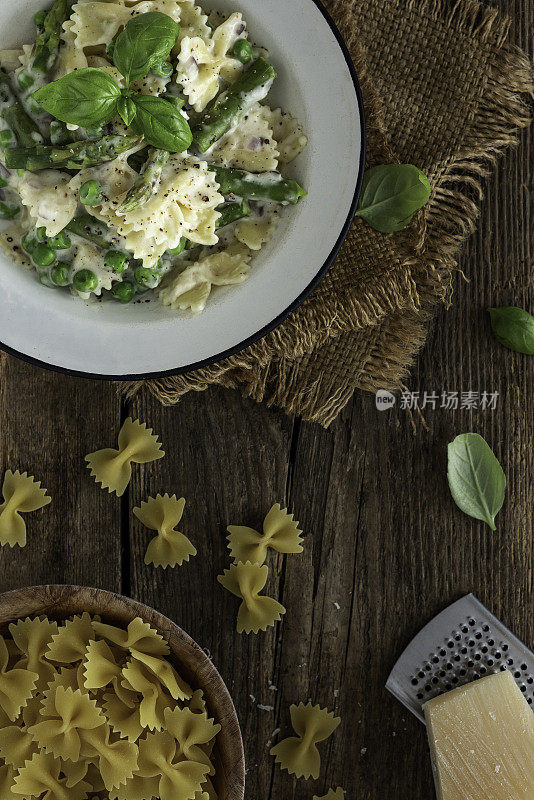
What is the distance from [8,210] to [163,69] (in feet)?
2.11

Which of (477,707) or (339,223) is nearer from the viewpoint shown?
(339,223)

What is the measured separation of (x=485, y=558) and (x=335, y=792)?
964 millimetres

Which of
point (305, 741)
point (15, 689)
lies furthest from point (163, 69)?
point (305, 741)

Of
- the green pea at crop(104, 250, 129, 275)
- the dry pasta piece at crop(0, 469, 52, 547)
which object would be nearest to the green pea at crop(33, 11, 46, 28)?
the green pea at crop(104, 250, 129, 275)

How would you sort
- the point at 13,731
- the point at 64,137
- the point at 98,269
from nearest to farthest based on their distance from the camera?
the point at 64,137
the point at 98,269
the point at 13,731

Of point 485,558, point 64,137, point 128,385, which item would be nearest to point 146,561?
point 128,385

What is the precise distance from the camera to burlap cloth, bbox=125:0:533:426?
7.80ft

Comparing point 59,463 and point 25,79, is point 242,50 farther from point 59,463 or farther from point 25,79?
point 59,463

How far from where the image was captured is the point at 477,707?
2410 millimetres

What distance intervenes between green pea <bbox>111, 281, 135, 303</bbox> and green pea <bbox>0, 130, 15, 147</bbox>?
0.49m

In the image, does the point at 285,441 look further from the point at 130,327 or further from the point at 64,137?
the point at 64,137

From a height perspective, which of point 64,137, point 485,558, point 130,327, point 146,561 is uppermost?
point 64,137

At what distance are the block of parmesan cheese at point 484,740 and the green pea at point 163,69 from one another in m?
2.09

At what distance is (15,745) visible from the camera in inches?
91.1
